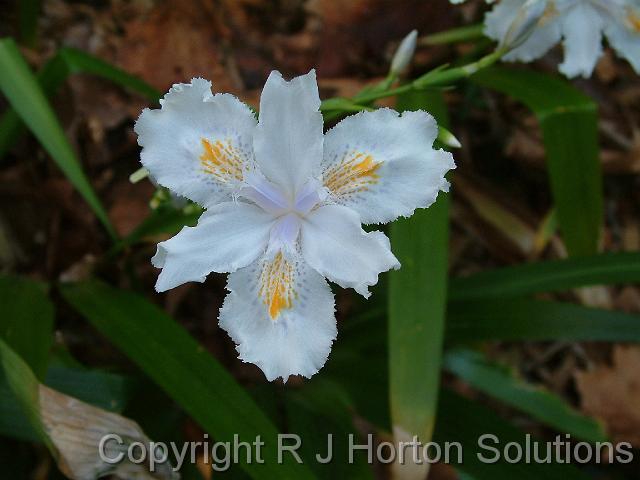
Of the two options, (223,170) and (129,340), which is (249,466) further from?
(223,170)

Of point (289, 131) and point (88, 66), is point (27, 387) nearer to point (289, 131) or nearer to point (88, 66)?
point (289, 131)

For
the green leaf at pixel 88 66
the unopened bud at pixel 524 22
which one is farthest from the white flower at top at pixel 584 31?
the green leaf at pixel 88 66

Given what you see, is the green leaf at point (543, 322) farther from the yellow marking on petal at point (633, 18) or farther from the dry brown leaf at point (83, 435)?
the dry brown leaf at point (83, 435)

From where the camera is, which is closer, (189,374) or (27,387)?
(27,387)

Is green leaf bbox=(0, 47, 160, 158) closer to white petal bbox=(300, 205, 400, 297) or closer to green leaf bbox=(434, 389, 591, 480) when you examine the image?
white petal bbox=(300, 205, 400, 297)

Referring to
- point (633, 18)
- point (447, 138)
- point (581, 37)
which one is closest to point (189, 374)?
point (447, 138)

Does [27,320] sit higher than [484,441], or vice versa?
[27,320]

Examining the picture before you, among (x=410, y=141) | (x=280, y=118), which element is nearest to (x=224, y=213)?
(x=280, y=118)
